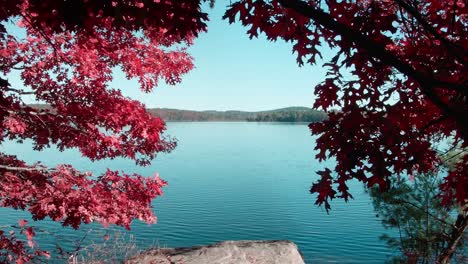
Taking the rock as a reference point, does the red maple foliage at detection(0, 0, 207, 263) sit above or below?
above

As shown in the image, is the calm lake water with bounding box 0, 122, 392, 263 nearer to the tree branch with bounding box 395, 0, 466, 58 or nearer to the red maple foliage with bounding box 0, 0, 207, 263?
the red maple foliage with bounding box 0, 0, 207, 263

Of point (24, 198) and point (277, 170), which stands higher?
point (24, 198)

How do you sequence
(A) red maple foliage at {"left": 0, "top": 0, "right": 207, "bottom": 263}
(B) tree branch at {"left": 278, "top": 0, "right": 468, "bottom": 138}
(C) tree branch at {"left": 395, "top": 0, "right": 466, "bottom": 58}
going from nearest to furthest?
(B) tree branch at {"left": 278, "top": 0, "right": 468, "bottom": 138}
(C) tree branch at {"left": 395, "top": 0, "right": 466, "bottom": 58}
(A) red maple foliage at {"left": 0, "top": 0, "right": 207, "bottom": 263}

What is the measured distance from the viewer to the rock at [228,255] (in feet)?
24.5

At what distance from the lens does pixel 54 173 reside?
288 inches

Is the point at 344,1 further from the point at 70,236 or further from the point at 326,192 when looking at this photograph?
the point at 70,236

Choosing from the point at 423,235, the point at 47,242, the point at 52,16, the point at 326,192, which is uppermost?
the point at 52,16

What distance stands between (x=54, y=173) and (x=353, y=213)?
2468 cm

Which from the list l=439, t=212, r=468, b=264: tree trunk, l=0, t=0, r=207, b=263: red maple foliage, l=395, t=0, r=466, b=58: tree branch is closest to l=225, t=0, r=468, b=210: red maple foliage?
l=395, t=0, r=466, b=58: tree branch

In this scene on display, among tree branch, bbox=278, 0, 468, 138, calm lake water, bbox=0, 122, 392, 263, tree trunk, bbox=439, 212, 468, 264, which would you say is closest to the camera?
tree branch, bbox=278, 0, 468, 138

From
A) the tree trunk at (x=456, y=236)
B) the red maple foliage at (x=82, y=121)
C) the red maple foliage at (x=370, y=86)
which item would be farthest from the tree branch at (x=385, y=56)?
the tree trunk at (x=456, y=236)

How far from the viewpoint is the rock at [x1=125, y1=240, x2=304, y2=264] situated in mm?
7469

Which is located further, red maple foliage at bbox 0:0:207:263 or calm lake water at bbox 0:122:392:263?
calm lake water at bbox 0:122:392:263

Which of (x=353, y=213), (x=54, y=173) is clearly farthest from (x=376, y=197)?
(x=353, y=213)
